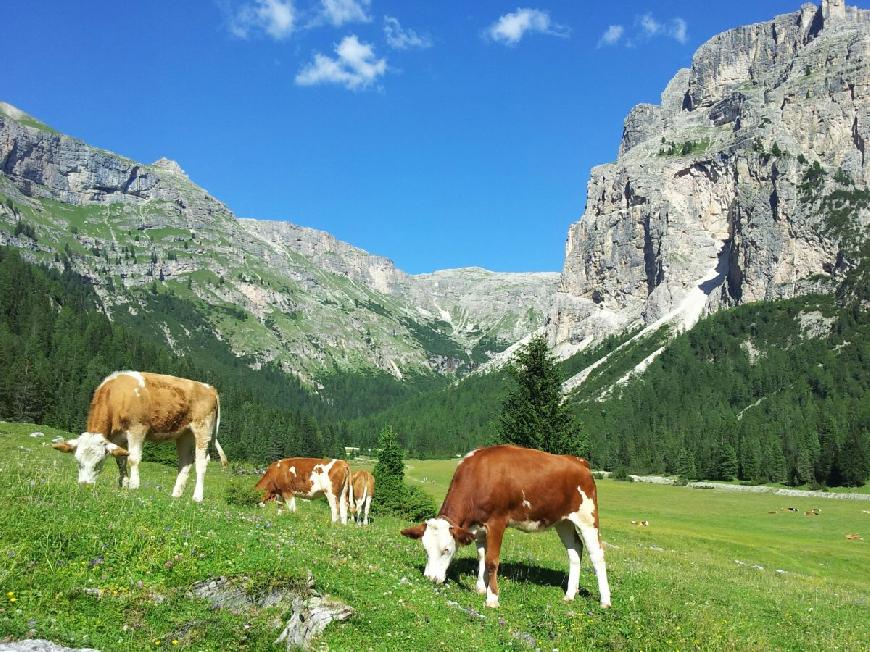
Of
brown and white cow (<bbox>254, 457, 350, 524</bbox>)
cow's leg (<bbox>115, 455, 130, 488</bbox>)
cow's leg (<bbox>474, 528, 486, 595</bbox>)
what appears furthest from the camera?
brown and white cow (<bbox>254, 457, 350, 524</bbox>)

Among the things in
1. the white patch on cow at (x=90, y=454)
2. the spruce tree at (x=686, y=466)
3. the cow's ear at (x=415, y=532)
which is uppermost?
the white patch on cow at (x=90, y=454)

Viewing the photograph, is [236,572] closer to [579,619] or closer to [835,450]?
[579,619]

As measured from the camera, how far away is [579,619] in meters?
12.8

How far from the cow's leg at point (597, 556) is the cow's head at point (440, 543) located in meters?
3.34

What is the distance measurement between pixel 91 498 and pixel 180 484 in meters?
6.10

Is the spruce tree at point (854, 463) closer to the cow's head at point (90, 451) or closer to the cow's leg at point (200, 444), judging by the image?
the cow's leg at point (200, 444)

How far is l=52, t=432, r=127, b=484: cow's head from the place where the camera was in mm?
15586

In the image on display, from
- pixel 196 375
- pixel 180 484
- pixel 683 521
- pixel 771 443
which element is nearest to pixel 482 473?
pixel 180 484

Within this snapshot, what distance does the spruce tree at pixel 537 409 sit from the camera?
1821 inches

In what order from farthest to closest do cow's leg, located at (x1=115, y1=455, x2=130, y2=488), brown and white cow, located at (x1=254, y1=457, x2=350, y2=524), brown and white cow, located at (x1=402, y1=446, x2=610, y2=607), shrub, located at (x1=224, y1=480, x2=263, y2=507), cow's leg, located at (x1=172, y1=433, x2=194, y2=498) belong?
brown and white cow, located at (x1=254, y1=457, x2=350, y2=524) → shrub, located at (x1=224, y1=480, x2=263, y2=507) → cow's leg, located at (x1=172, y1=433, x2=194, y2=498) → cow's leg, located at (x1=115, y1=455, x2=130, y2=488) → brown and white cow, located at (x1=402, y1=446, x2=610, y2=607)

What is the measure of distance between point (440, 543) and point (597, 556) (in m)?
4.29

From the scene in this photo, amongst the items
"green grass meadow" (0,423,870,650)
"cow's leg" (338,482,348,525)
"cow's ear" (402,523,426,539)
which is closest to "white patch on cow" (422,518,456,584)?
"green grass meadow" (0,423,870,650)

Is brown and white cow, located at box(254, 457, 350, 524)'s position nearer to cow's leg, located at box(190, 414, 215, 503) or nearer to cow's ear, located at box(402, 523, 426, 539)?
cow's leg, located at box(190, 414, 215, 503)

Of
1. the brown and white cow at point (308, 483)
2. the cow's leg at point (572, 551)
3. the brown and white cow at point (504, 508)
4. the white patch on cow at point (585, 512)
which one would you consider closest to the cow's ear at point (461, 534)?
the brown and white cow at point (504, 508)
